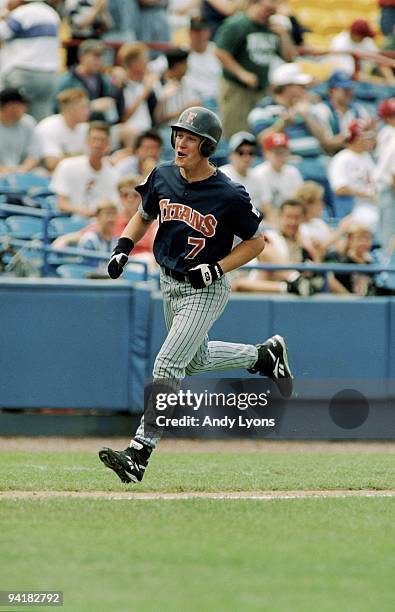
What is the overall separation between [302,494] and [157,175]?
6.33ft

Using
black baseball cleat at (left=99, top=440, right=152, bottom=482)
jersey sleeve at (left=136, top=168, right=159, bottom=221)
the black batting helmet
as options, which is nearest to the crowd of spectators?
jersey sleeve at (left=136, top=168, right=159, bottom=221)

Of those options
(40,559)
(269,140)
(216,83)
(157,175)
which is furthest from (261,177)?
(40,559)

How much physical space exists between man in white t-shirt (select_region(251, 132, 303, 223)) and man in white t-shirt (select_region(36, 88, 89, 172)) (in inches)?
69.3

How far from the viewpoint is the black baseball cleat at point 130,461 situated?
6742mm

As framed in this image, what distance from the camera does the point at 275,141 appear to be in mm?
12820

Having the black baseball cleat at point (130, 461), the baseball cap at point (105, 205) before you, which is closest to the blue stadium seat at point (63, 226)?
the baseball cap at point (105, 205)

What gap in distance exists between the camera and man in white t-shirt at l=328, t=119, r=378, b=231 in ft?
45.2

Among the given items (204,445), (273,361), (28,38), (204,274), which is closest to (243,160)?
(28,38)

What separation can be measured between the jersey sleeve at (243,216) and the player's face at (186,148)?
0.98 feet

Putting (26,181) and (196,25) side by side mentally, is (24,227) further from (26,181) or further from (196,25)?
(196,25)

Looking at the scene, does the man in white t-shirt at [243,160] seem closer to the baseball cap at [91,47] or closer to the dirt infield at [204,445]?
the baseball cap at [91,47]

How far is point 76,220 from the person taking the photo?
39.0 ft

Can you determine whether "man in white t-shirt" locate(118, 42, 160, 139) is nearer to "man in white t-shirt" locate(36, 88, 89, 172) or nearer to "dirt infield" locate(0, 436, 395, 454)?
"man in white t-shirt" locate(36, 88, 89, 172)

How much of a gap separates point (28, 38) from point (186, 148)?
6.84m
